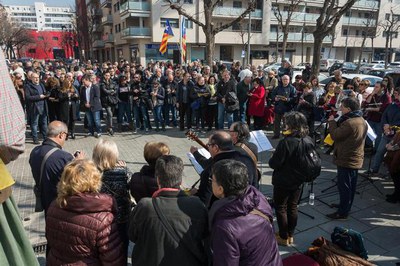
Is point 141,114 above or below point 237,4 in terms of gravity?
below

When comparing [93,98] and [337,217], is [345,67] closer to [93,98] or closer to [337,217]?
[93,98]

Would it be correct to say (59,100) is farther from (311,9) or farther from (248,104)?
(311,9)

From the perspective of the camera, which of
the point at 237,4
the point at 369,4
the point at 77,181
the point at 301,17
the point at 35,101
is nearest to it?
the point at 77,181

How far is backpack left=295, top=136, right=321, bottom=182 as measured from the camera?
4.04 m

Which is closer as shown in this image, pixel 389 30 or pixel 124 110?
pixel 124 110

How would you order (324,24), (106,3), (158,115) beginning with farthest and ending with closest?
(106,3) < (324,24) < (158,115)

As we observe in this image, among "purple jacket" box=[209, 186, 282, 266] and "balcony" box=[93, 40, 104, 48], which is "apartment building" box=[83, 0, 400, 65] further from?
"purple jacket" box=[209, 186, 282, 266]

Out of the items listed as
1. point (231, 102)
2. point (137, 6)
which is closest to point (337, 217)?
point (231, 102)

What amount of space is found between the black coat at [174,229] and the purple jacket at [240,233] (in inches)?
5.2

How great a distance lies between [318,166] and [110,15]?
5325 cm

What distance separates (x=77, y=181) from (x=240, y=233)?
134 centimetres

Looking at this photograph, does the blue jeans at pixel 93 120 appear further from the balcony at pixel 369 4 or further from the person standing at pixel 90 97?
the balcony at pixel 369 4

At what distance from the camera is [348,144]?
189 inches

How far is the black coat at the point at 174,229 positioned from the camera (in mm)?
2352
